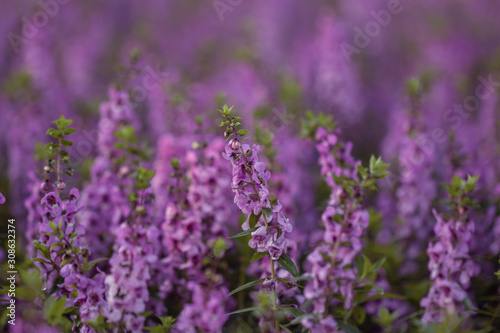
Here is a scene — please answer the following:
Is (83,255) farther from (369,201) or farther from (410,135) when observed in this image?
(369,201)

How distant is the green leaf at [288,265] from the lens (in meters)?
1.74

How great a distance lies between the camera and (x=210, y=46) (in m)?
4.48

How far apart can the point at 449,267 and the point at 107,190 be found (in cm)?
172

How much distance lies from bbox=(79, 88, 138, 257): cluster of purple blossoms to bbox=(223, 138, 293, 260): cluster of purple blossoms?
0.81 m

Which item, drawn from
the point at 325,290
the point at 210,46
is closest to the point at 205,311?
the point at 325,290

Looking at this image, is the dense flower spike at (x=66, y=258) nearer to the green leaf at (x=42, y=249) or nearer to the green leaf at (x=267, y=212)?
the green leaf at (x=42, y=249)

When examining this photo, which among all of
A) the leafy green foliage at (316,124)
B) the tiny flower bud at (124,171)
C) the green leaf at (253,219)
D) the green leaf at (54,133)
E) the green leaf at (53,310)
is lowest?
the green leaf at (53,310)

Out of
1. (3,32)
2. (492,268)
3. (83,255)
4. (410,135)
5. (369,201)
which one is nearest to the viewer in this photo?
(83,255)

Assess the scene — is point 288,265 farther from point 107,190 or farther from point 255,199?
point 107,190

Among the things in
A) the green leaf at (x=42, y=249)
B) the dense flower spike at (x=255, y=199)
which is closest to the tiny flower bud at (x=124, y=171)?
the green leaf at (x=42, y=249)

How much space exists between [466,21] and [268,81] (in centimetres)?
565

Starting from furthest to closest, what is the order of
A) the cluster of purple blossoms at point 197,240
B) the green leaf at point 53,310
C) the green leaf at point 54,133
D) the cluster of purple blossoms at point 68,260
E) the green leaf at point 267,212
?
the cluster of purple blossoms at point 197,240, the green leaf at point 54,133, the cluster of purple blossoms at point 68,260, the green leaf at point 267,212, the green leaf at point 53,310

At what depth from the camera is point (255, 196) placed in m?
1.76

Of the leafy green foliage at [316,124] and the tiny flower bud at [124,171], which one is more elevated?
the leafy green foliage at [316,124]
